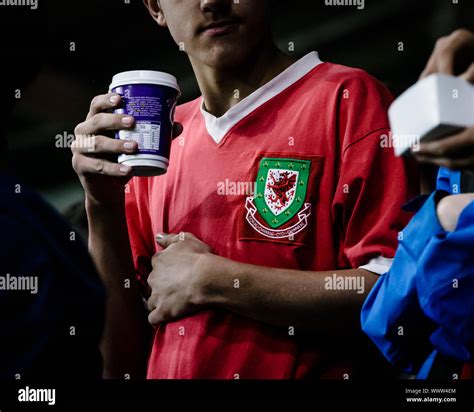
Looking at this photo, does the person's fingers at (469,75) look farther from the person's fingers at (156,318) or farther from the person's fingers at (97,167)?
the person's fingers at (156,318)

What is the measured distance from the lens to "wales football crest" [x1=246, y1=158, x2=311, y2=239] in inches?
48.3

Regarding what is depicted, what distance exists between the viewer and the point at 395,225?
119 centimetres

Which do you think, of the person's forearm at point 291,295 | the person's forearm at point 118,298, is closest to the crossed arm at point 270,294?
the person's forearm at point 291,295

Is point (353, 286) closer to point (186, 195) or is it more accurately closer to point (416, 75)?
point (186, 195)

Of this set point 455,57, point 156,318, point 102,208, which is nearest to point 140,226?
point 102,208

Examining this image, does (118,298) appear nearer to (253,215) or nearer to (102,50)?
(253,215)

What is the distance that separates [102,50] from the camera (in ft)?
4.78

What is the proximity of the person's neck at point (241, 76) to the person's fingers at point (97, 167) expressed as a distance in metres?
0.24

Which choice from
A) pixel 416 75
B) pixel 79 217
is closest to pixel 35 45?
pixel 79 217

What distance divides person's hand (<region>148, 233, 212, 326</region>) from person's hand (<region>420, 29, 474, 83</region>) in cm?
49

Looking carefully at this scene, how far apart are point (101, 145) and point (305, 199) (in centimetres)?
32

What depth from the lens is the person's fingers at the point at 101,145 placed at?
1.18 meters

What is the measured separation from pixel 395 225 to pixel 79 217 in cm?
55

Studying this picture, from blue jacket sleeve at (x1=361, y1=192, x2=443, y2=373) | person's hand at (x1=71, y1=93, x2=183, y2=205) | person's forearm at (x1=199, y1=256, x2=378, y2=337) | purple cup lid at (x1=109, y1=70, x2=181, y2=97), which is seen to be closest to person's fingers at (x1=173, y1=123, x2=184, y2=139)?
person's hand at (x1=71, y1=93, x2=183, y2=205)
